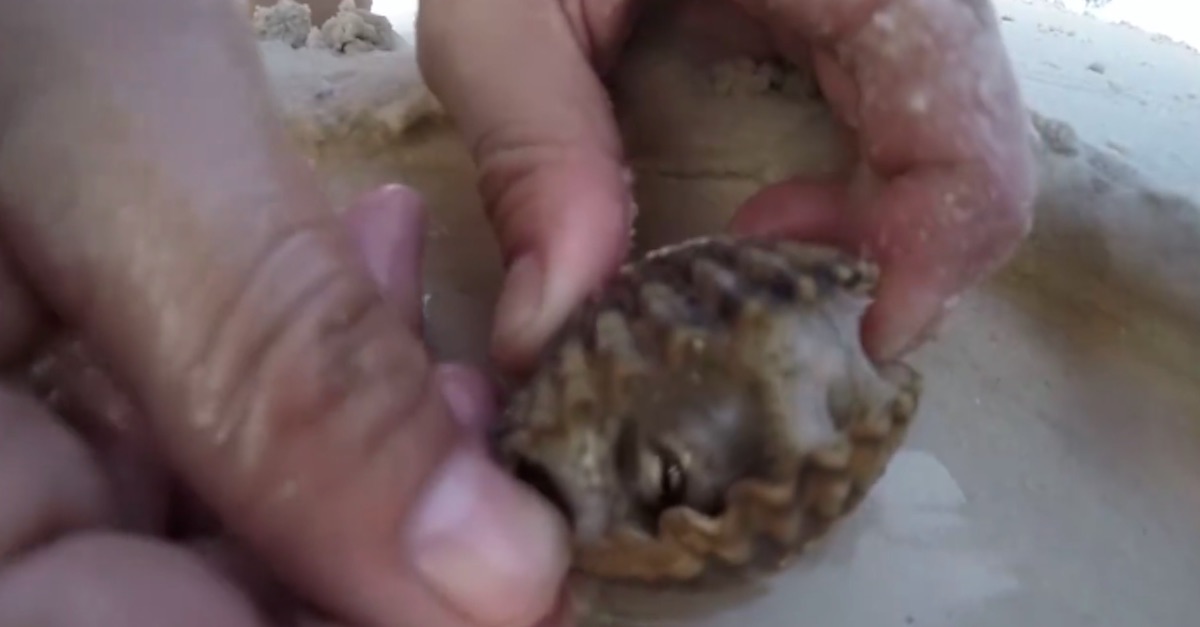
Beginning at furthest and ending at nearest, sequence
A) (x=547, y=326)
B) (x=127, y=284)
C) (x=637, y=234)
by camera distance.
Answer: (x=637, y=234), (x=547, y=326), (x=127, y=284)

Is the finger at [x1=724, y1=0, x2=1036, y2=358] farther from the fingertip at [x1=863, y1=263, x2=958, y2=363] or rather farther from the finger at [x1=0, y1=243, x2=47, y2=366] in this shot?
the finger at [x1=0, y1=243, x2=47, y2=366]

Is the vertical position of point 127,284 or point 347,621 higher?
point 127,284

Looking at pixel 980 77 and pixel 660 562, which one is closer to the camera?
pixel 660 562

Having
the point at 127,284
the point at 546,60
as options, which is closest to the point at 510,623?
the point at 127,284

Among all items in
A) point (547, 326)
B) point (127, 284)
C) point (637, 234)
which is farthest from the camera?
point (637, 234)

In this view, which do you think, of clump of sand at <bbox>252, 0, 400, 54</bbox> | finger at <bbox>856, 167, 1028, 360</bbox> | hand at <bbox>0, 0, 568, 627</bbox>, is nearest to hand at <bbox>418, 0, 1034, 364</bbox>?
finger at <bbox>856, 167, 1028, 360</bbox>

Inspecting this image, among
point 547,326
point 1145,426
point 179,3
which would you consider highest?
point 179,3

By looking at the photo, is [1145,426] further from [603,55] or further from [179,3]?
[179,3]

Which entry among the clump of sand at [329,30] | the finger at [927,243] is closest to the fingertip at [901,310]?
the finger at [927,243]
